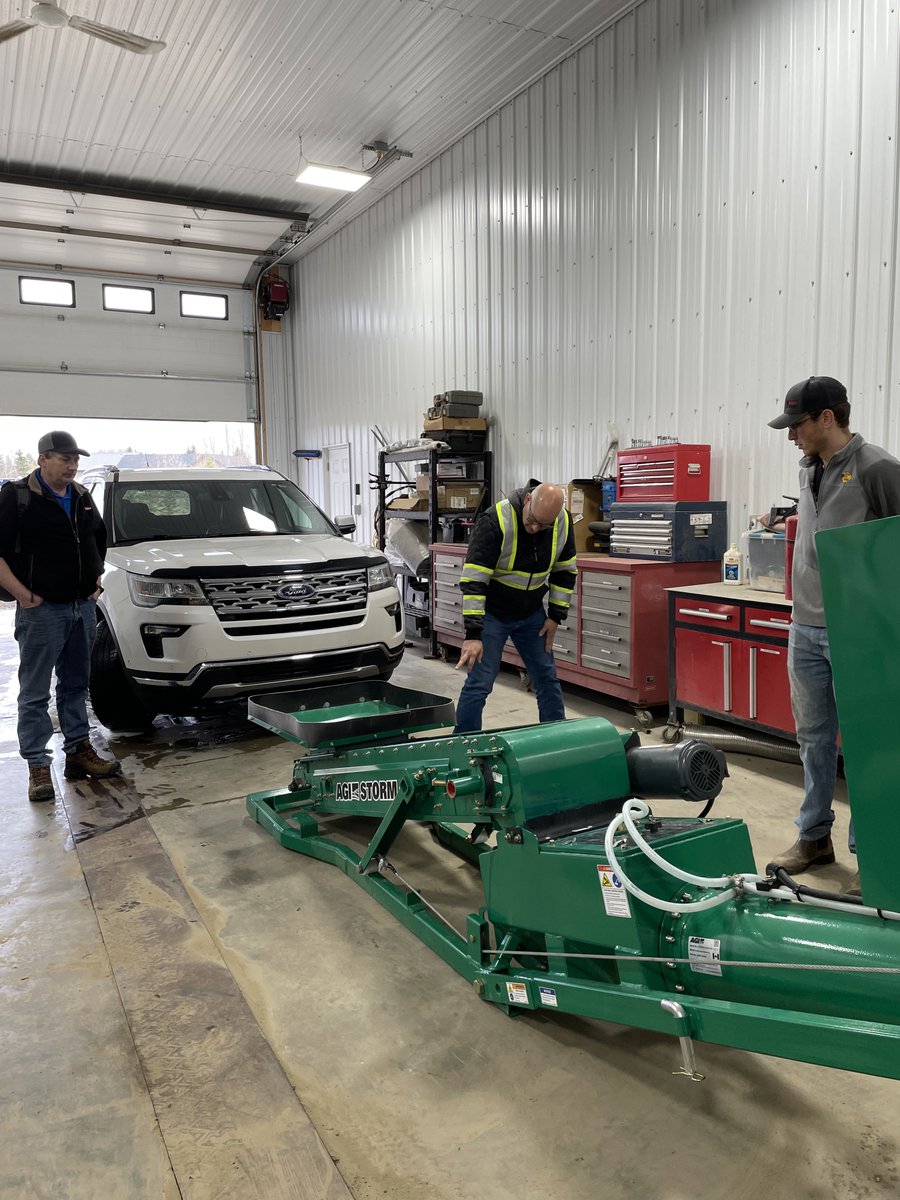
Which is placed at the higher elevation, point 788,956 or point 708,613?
point 708,613

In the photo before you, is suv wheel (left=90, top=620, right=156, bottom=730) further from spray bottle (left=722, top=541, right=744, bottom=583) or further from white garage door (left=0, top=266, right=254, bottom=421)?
white garage door (left=0, top=266, right=254, bottom=421)

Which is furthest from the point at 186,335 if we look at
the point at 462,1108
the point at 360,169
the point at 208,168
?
the point at 462,1108

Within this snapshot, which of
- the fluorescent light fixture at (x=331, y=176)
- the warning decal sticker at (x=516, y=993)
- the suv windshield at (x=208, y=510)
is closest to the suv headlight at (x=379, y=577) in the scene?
the suv windshield at (x=208, y=510)

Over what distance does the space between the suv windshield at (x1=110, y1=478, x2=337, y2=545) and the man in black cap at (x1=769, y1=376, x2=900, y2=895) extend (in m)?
3.67

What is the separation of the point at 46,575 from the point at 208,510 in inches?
69.3


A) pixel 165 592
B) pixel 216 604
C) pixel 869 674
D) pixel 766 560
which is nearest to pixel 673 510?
pixel 766 560

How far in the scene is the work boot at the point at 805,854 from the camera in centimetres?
330

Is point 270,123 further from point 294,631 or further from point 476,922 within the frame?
point 476,922

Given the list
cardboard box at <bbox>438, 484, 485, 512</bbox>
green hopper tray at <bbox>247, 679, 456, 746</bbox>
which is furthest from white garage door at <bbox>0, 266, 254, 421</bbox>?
green hopper tray at <bbox>247, 679, 456, 746</bbox>

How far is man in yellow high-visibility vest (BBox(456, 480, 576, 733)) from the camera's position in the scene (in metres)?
4.11

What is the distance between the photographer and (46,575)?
4156 millimetres

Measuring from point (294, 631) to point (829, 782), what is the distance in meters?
2.95

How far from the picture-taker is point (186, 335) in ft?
44.6

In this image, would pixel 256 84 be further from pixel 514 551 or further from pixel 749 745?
pixel 749 745
